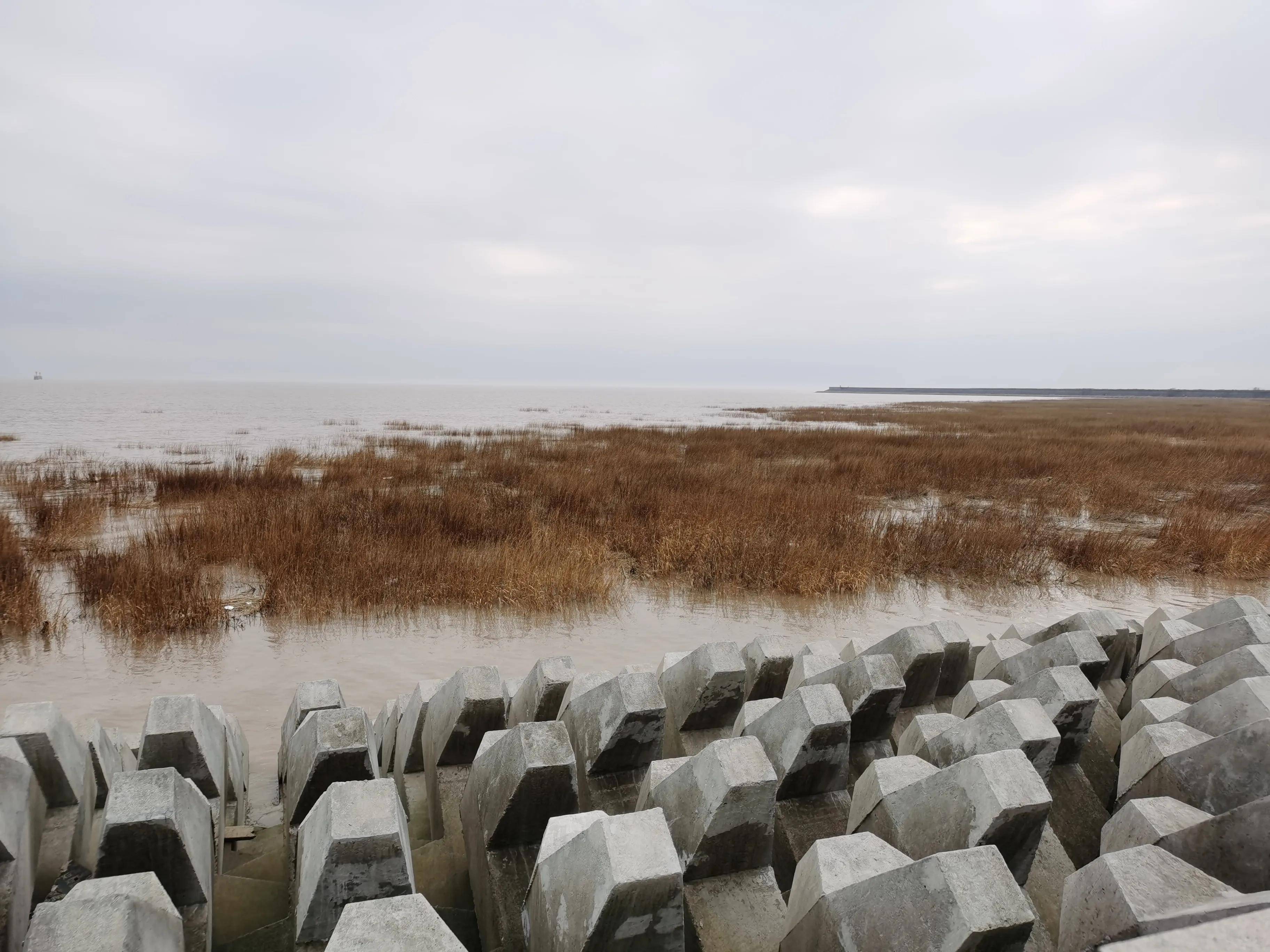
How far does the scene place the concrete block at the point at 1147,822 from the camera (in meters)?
1.63

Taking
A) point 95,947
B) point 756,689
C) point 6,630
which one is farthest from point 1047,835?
point 6,630

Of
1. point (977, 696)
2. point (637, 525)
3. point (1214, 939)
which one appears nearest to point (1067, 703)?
point (977, 696)

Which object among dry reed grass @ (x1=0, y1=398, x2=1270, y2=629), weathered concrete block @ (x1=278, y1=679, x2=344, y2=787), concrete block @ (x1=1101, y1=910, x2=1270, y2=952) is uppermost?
concrete block @ (x1=1101, y1=910, x2=1270, y2=952)

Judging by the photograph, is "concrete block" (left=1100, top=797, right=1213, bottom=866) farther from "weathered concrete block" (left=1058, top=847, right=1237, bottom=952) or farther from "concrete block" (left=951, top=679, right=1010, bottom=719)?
"concrete block" (left=951, top=679, right=1010, bottom=719)

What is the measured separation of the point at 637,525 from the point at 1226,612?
7419 millimetres

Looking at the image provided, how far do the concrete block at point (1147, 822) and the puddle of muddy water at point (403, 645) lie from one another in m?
3.30

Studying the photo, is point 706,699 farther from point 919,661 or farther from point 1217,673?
point 1217,673

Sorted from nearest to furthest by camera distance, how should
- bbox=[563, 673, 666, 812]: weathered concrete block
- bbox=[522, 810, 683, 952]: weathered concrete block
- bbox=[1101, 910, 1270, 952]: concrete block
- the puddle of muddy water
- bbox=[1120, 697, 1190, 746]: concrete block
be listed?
bbox=[1101, 910, 1270, 952]: concrete block → bbox=[522, 810, 683, 952]: weathered concrete block → bbox=[563, 673, 666, 812]: weathered concrete block → bbox=[1120, 697, 1190, 746]: concrete block → the puddle of muddy water

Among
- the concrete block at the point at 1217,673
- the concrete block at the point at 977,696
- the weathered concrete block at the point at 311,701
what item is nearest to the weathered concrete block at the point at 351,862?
the weathered concrete block at the point at 311,701

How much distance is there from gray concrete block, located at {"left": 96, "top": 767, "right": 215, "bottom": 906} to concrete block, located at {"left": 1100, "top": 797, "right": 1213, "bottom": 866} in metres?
2.16

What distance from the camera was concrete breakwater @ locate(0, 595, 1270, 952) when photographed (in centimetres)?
126

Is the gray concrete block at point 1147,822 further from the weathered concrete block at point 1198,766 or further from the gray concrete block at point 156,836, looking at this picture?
the gray concrete block at point 156,836

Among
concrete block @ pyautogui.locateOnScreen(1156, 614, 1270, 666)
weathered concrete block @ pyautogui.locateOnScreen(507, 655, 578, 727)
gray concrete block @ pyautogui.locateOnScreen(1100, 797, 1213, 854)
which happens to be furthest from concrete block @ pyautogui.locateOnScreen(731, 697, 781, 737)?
concrete block @ pyautogui.locateOnScreen(1156, 614, 1270, 666)

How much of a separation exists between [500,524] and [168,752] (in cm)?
783
